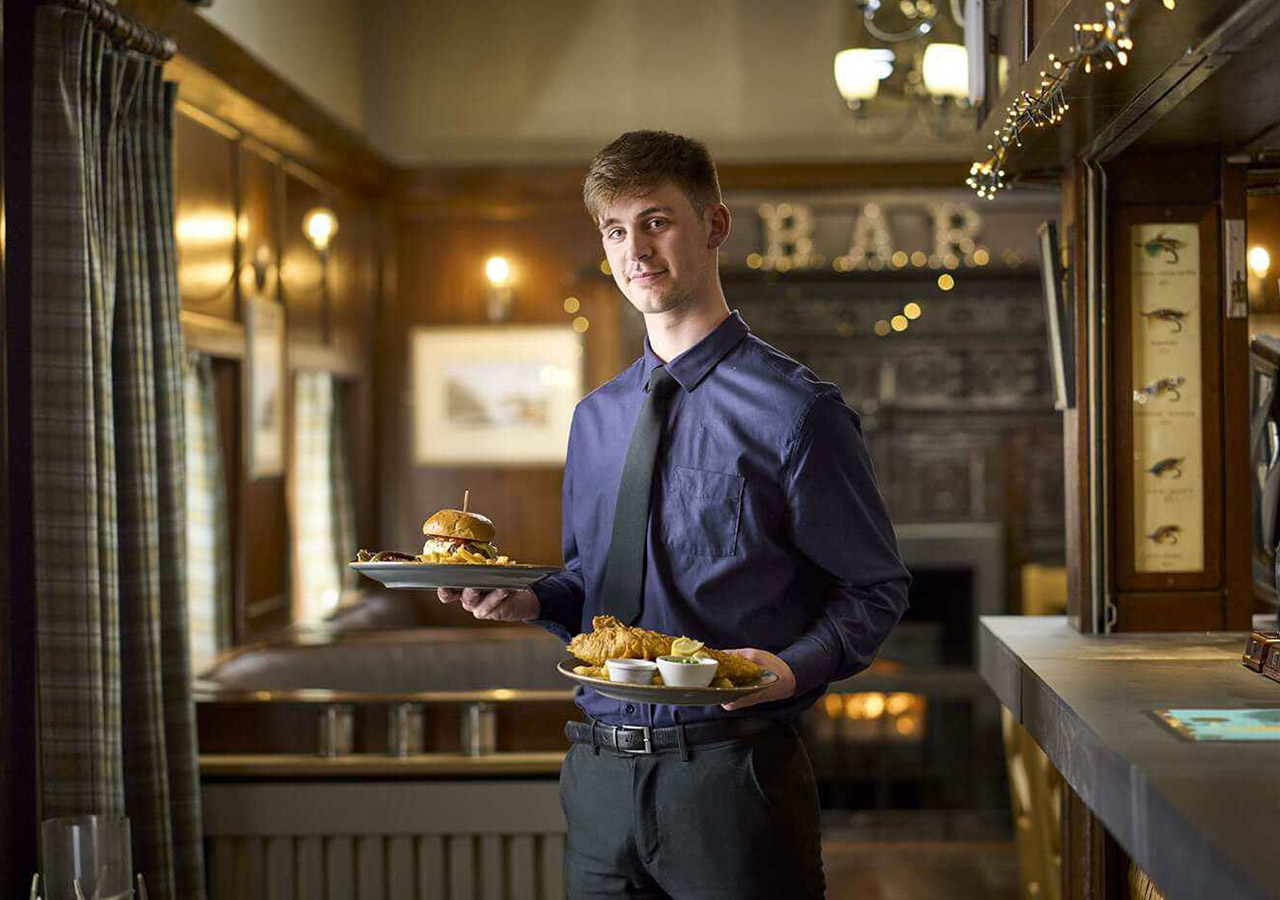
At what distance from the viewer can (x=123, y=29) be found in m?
3.43

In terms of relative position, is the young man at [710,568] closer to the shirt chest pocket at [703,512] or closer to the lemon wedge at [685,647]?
the shirt chest pocket at [703,512]

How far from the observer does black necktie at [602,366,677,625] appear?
215 cm

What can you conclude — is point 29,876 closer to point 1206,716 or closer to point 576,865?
point 576,865

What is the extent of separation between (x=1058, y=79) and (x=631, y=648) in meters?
1.17

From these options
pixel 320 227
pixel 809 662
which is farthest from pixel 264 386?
pixel 809 662

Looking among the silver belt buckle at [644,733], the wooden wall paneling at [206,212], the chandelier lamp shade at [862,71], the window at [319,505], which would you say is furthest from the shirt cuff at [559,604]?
the window at [319,505]

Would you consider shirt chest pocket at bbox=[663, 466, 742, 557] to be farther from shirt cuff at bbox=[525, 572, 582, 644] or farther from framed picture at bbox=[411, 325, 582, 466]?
framed picture at bbox=[411, 325, 582, 466]

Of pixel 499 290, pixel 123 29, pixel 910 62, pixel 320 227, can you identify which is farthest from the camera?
pixel 499 290

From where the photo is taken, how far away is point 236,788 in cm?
369

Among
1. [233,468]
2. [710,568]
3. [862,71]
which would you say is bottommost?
[710,568]

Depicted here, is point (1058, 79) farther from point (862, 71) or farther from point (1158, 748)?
point (862, 71)

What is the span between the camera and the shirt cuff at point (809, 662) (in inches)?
78.5

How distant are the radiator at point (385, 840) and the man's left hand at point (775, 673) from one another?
181cm

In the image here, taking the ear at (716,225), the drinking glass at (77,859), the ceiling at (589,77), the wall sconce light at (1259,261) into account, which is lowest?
the drinking glass at (77,859)
